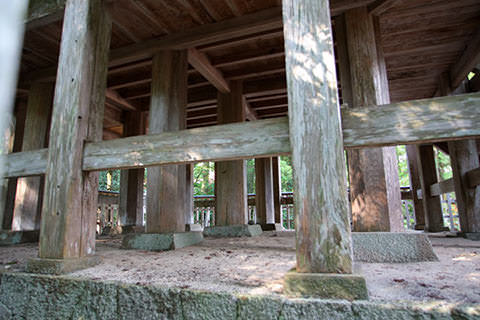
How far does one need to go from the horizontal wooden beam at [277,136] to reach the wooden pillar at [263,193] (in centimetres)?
647

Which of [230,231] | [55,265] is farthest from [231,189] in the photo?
[55,265]

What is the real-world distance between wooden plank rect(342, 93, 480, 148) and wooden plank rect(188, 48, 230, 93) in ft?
12.3

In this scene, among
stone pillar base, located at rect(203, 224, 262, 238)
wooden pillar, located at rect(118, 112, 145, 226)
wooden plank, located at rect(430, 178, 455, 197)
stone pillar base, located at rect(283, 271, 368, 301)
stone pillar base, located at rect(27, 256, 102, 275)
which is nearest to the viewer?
stone pillar base, located at rect(283, 271, 368, 301)

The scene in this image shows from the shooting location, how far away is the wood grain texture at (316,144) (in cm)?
181

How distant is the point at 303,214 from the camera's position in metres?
1.88

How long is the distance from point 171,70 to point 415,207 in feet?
27.7

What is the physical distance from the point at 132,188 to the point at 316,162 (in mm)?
7048

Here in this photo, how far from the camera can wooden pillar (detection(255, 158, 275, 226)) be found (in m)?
8.79

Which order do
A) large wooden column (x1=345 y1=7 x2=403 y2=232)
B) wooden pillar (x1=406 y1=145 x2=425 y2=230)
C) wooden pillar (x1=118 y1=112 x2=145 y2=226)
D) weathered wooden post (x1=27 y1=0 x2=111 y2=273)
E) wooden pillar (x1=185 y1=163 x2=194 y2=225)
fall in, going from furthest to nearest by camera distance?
1. wooden pillar (x1=185 y1=163 x2=194 y2=225)
2. wooden pillar (x1=406 y1=145 x2=425 y2=230)
3. wooden pillar (x1=118 y1=112 x2=145 y2=226)
4. large wooden column (x1=345 y1=7 x2=403 y2=232)
5. weathered wooden post (x1=27 y1=0 x2=111 y2=273)

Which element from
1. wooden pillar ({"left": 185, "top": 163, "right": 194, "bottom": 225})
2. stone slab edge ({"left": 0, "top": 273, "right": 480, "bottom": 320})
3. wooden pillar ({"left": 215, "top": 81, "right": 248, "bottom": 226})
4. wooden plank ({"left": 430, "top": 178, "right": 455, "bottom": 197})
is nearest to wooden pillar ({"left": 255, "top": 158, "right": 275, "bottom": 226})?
wooden pillar ({"left": 185, "top": 163, "right": 194, "bottom": 225})

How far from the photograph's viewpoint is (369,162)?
11.3ft

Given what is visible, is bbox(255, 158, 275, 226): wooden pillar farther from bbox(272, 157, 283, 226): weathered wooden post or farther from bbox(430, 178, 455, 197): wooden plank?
bbox(430, 178, 455, 197): wooden plank

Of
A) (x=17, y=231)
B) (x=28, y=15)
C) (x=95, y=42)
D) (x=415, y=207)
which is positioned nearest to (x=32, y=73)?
(x=28, y=15)

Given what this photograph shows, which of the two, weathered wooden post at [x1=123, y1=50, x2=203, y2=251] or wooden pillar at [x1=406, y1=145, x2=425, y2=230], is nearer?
weathered wooden post at [x1=123, y1=50, x2=203, y2=251]
